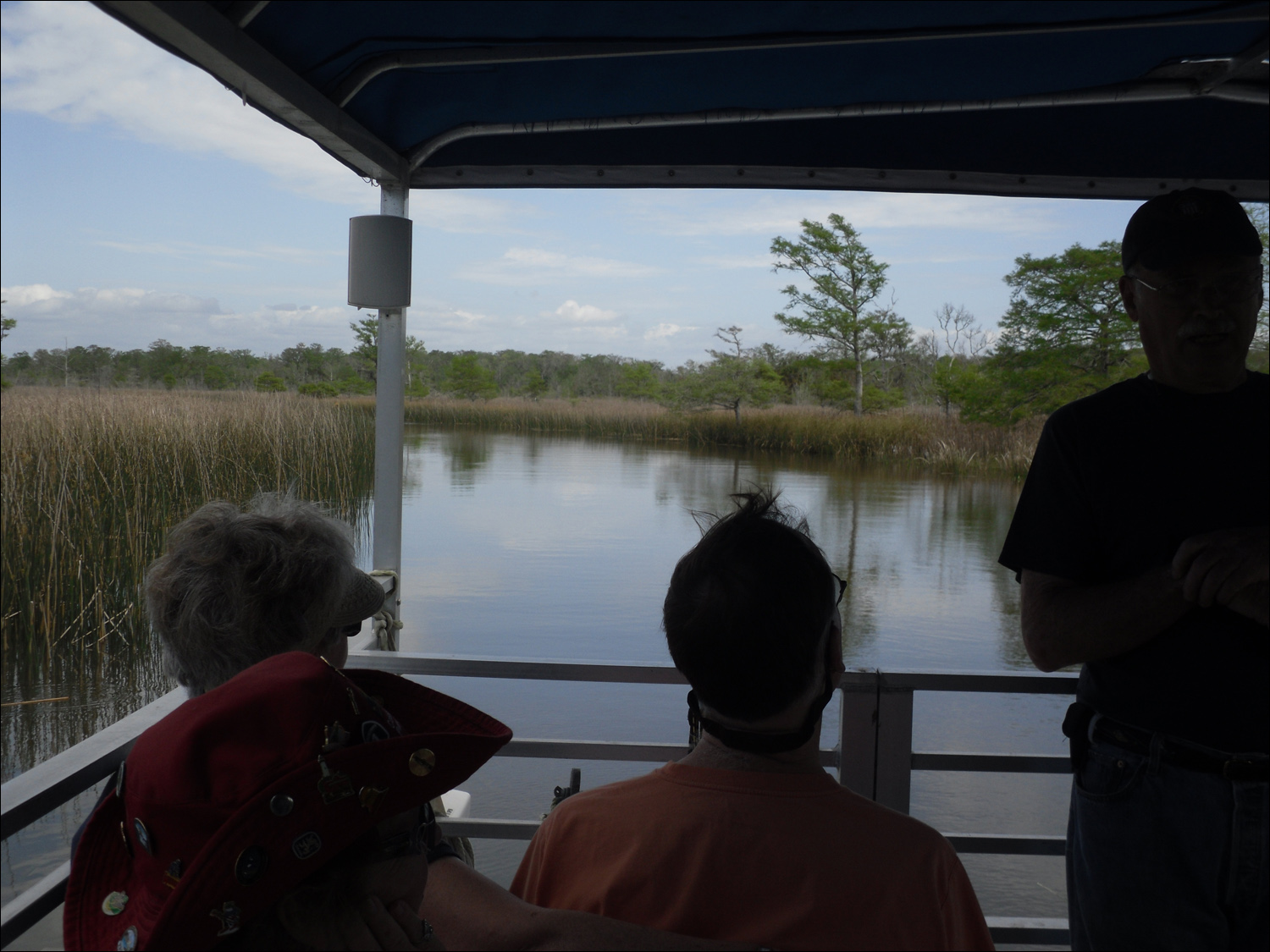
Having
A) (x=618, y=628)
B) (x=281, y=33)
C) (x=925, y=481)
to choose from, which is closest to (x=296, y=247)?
(x=281, y=33)

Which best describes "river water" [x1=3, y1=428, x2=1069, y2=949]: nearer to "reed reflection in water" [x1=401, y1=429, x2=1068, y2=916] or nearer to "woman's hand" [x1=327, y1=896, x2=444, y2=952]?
"reed reflection in water" [x1=401, y1=429, x2=1068, y2=916]

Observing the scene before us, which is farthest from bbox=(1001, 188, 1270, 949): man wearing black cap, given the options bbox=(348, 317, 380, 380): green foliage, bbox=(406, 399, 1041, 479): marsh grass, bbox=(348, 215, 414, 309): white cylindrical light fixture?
bbox=(406, 399, 1041, 479): marsh grass

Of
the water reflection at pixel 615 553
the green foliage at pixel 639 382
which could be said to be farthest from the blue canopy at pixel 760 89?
the green foliage at pixel 639 382

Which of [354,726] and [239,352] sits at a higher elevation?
[239,352]

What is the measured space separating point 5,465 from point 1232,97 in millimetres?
2400

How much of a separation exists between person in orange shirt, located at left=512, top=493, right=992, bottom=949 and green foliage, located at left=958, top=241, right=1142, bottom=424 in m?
16.4

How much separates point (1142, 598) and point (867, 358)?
20.1m

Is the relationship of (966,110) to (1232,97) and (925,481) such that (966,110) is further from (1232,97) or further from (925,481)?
(925,481)

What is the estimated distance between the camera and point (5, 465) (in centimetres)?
158

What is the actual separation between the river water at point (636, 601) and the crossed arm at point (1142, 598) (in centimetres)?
42

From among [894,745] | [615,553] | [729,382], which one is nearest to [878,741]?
[894,745]

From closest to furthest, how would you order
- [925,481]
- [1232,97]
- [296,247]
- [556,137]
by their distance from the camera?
[1232,97] < [556,137] < [296,247] < [925,481]

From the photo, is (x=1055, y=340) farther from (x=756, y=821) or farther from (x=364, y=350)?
(x=756, y=821)

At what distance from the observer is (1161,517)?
4.15 ft
